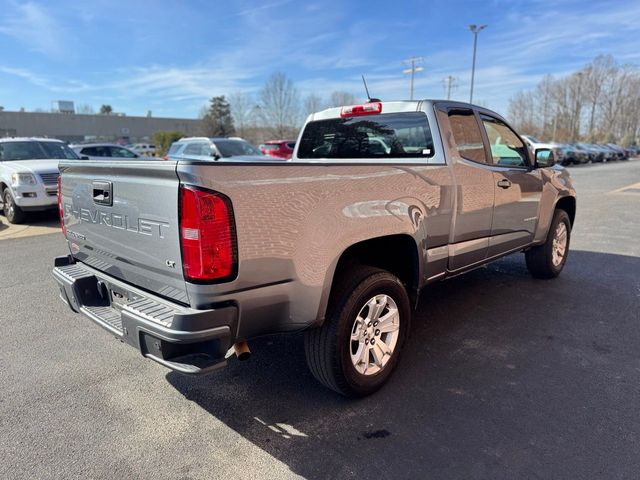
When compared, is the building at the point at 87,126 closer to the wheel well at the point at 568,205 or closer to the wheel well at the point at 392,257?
the wheel well at the point at 568,205

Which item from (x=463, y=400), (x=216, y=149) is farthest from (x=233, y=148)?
(x=463, y=400)

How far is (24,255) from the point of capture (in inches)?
261

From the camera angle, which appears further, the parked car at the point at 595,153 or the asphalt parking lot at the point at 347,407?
the parked car at the point at 595,153

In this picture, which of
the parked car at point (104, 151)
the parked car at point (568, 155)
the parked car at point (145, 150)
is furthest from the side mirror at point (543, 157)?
the parked car at point (145, 150)

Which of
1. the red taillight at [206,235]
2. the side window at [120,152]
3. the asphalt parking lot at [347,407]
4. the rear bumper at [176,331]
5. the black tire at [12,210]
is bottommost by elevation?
the asphalt parking lot at [347,407]

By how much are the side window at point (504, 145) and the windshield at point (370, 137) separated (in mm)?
896

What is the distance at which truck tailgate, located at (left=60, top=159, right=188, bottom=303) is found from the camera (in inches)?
88.7

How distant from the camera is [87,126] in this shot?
6881 cm

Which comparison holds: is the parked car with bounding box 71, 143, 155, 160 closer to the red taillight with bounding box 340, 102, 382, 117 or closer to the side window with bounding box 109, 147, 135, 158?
the side window with bounding box 109, 147, 135, 158

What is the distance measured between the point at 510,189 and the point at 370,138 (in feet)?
4.80

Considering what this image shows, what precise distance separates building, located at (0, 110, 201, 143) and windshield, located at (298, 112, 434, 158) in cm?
6647

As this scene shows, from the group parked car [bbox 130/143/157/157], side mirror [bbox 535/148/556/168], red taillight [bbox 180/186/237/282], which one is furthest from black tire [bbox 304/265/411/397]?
parked car [bbox 130/143/157/157]

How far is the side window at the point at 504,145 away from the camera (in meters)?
4.30

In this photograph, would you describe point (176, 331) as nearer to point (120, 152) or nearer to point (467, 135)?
point (467, 135)
